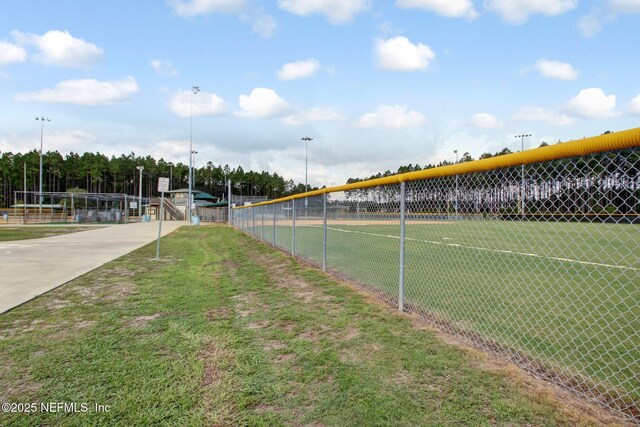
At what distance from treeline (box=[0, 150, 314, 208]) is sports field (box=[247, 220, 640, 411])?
90.5m

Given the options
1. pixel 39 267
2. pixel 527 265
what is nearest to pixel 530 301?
pixel 527 265

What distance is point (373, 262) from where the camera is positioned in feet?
29.7

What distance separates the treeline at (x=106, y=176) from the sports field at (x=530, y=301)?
90513 mm

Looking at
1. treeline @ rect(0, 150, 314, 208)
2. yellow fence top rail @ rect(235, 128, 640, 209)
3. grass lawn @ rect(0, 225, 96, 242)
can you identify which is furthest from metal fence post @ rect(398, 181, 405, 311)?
treeline @ rect(0, 150, 314, 208)

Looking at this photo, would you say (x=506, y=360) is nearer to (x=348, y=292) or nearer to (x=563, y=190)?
(x=563, y=190)

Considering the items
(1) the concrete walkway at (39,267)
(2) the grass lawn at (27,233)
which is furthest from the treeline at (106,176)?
(1) the concrete walkway at (39,267)

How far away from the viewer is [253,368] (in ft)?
12.2

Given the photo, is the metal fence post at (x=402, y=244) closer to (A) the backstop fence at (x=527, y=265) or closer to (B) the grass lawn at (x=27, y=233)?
(A) the backstop fence at (x=527, y=265)

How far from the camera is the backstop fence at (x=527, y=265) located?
9.76 feet

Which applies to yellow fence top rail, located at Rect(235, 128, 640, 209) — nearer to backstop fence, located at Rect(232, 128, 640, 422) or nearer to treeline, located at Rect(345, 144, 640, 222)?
backstop fence, located at Rect(232, 128, 640, 422)

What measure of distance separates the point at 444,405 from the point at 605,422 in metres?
0.96

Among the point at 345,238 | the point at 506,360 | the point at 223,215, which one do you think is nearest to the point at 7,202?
the point at 223,215

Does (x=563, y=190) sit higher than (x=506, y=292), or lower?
higher

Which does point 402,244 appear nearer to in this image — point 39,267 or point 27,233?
point 39,267
